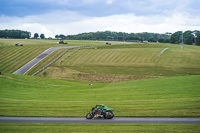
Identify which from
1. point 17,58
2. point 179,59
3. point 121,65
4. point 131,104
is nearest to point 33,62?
point 17,58

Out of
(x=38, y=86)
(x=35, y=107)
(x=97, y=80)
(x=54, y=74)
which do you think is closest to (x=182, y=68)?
(x=97, y=80)

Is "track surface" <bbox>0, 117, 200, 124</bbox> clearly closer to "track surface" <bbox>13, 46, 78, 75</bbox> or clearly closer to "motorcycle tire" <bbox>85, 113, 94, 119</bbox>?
"motorcycle tire" <bbox>85, 113, 94, 119</bbox>

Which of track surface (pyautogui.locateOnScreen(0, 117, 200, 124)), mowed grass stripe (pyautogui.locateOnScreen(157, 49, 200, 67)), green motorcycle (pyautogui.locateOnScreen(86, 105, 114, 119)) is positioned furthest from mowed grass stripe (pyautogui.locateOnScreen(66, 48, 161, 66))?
track surface (pyautogui.locateOnScreen(0, 117, 200, 124))

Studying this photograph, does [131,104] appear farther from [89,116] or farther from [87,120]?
[87,120]

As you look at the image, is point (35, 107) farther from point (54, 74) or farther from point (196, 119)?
point (54, 74)

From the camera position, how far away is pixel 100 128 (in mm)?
24984

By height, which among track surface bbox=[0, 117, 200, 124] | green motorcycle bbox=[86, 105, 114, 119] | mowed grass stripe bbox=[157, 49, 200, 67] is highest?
mowed grass stripe bbox=[157, 49, 200, 67]

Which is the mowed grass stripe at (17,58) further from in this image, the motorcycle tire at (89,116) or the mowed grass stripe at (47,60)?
the motorcycle tire at (89,116)

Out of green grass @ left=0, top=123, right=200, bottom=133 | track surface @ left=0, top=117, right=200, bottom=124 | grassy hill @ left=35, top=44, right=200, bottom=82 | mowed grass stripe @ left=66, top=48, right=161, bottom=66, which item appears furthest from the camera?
mowed grass stripe @ left=66, top=48, right=161, bottom=66

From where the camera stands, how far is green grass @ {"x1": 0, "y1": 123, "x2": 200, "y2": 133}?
78.6 feet

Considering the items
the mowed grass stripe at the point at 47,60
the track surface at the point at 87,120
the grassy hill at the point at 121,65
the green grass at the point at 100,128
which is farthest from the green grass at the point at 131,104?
the mowed grass stripe at the point at 47,60

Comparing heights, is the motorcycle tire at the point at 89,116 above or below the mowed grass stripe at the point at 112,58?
below

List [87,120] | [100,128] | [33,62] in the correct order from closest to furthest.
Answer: [100,128], [87,120], [33,62]

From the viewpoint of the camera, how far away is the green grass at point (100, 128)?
2397cm
